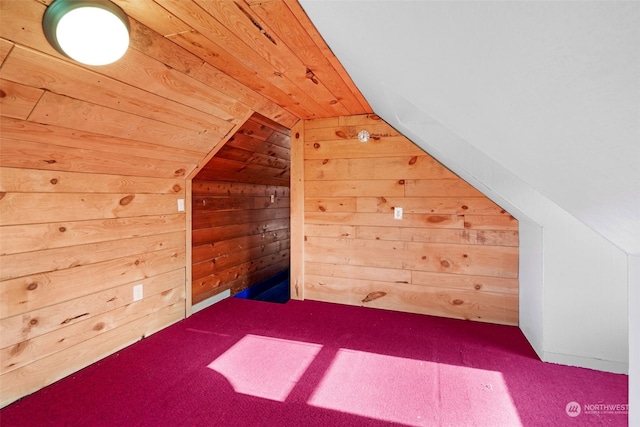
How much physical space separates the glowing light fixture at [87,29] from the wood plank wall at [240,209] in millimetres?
1337

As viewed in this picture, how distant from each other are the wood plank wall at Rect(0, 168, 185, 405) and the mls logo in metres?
2.55

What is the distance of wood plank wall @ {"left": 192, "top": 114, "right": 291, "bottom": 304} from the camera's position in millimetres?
2918

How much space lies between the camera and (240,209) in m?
3.64

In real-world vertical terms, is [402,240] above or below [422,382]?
above

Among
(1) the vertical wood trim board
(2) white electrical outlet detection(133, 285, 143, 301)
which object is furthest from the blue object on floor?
(2) white electrical outlet detection(133, 285, 143, 301)

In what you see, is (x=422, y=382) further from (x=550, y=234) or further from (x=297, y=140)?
(x=297, y=140)

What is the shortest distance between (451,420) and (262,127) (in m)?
2.40

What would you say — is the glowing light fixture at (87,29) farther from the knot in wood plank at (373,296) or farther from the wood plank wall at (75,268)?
the knot in wood plank at (373,296)

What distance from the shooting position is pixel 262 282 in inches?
165

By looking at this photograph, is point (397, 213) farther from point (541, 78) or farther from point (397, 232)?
point (541, 78)

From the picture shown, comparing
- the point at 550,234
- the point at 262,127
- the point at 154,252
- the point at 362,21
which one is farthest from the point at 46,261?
the point at 550,234

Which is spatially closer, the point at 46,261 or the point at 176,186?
the point at 46,261
